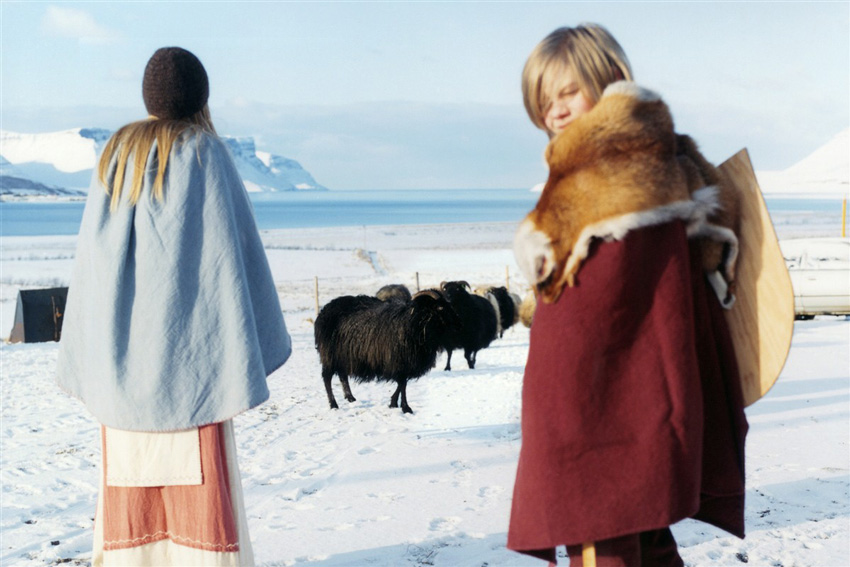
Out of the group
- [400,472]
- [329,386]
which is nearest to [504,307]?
[329,386]

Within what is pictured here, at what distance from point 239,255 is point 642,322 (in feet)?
4.35

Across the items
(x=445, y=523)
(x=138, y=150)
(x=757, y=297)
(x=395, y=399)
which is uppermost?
(x=138, y=150)

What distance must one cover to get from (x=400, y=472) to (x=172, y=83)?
3.10m

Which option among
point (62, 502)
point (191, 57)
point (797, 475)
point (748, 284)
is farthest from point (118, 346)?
point (797, 475)

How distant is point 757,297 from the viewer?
1.93 meters

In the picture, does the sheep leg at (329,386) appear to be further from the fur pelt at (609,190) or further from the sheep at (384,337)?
the fur pelt at (609,190)

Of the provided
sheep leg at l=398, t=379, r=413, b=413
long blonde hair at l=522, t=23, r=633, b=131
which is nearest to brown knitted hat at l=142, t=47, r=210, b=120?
long blonde hair at l=522, t=23, r=633, b=131

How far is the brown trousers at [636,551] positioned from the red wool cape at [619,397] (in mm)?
134

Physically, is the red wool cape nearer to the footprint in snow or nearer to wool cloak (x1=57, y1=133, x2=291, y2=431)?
wool cloak (x1=57, y1=133, x2=291, y2=431)

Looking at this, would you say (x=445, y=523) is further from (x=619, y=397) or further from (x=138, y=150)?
(x=138, y=150)

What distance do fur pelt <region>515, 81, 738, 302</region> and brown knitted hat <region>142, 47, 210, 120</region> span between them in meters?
1.31

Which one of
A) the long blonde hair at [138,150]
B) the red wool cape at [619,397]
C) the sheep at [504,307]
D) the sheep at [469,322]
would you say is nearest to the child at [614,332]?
the red wool cape at [619,397]

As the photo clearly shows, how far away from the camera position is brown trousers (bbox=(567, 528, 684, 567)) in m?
1.89

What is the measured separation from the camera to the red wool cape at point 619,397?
1.74 metres
